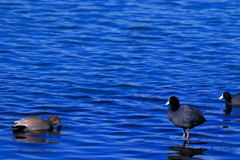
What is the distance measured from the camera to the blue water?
34.0 feet

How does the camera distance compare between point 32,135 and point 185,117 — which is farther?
point 32,135

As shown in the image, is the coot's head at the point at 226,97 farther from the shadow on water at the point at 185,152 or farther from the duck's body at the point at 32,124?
the duck's body at the point at 32,124

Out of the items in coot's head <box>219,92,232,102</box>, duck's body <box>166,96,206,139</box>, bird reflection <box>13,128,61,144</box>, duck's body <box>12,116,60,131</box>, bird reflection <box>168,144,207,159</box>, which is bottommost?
bird reflection <box>168,144,207,159</box>

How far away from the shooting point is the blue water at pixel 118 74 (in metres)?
10.4

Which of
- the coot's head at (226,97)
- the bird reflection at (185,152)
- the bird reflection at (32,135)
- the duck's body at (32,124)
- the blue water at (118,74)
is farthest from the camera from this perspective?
the coot's head at (226,97)

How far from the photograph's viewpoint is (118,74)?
1811 centimetres

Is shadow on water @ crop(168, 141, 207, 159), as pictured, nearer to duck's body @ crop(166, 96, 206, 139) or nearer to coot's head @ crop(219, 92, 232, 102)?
duck's body @ crop(166, 96, 206, 139)

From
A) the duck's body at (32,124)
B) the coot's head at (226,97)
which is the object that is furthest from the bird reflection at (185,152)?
the coot's head at (226,97)

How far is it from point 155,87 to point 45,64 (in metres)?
5.24

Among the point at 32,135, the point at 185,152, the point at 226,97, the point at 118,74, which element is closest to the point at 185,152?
the point at 185,152

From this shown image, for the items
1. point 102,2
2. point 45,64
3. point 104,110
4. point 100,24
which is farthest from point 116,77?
point 102,2

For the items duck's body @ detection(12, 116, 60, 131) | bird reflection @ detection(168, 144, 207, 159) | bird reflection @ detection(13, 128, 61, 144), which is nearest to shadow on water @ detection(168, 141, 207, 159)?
bird reflection @ detection(168, 144, 207, 159)

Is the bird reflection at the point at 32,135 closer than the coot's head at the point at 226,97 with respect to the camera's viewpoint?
Yes

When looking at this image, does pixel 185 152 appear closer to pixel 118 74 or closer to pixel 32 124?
pixel 32 124
